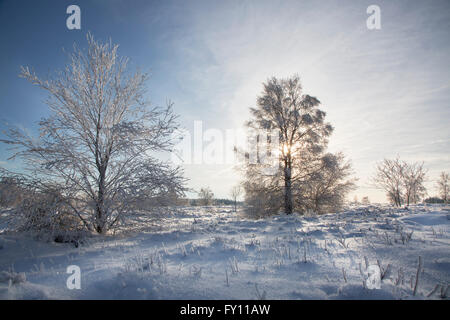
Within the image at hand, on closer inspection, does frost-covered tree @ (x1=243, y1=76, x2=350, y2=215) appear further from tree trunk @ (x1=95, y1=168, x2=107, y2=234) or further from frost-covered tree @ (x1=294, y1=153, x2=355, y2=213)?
tree trunk @ (x1=95, y1=168, x2=107, y2=234)

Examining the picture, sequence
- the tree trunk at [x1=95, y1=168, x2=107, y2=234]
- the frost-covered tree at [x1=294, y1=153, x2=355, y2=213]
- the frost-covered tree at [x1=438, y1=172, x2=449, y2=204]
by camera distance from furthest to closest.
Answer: the frost-covered tree at [x1=438, y1=172, x2=449, y2=204]
the frost-covered tree at [x1=294, y1=153, x2=355, y2=213]
the tree trunk at [x1=95, y1=168, x2=107, y2=234]

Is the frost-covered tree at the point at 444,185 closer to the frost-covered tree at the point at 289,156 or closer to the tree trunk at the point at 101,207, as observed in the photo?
the frost-covered tree at the point at 289,156

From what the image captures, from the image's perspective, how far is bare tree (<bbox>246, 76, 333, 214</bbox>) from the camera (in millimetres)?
10281

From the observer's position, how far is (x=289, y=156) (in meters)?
10.4

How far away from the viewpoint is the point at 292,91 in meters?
11.0

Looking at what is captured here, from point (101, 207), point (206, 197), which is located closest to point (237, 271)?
→ point (101, 207)

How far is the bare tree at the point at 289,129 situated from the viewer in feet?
33.7

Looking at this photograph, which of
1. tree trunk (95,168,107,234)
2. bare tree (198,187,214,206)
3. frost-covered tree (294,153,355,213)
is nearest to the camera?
tree trunk (95,168,107,234)

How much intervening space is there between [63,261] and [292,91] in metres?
11.9

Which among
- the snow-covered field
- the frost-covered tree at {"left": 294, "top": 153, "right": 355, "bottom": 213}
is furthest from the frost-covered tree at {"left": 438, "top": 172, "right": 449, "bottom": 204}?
the snow-covered field

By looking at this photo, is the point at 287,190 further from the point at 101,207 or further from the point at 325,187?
the point at 101,207

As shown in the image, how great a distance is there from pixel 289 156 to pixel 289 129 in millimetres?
1578

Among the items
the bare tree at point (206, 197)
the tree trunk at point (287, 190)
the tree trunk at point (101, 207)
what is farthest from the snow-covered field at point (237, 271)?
the bare tree at point (206, 197)
